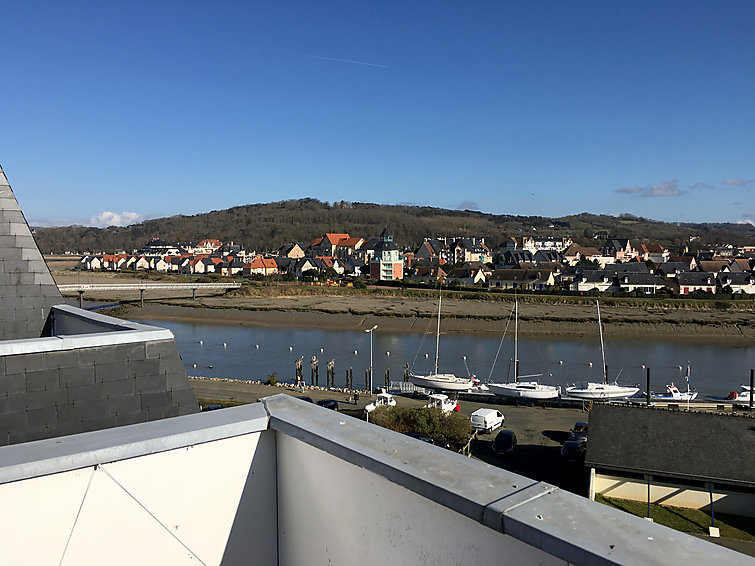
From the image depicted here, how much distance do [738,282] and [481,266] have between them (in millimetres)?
23226

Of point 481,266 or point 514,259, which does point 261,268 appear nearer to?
point 481,266

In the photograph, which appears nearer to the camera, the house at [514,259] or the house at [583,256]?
the house at [514,259]

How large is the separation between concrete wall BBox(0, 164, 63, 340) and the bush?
10.9 m

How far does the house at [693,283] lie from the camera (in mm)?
49125

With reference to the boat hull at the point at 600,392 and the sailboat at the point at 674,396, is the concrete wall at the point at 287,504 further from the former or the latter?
the sailboat at the point at 674,396

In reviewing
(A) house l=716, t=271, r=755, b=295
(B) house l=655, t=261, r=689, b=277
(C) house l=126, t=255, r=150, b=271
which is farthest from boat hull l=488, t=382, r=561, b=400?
(C) house l=126, t=255, r=150, b=271

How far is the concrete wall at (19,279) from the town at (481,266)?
1953 inches

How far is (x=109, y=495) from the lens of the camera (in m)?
1.88

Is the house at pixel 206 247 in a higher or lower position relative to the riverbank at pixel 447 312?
higher

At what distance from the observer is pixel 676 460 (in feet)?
36.0

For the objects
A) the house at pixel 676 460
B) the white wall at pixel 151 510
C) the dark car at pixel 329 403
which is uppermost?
the white wall at pixel 151 510

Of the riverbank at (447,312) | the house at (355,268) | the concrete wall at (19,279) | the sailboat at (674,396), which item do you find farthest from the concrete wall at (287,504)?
the house at (355,268)

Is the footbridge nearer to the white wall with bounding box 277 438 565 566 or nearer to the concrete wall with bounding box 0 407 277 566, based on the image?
the concrete wall with bounding box 0 407 277 566

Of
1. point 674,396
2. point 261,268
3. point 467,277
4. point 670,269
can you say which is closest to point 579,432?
point 674,396
